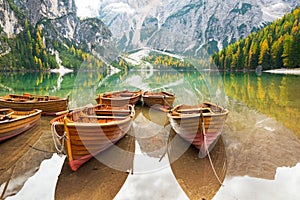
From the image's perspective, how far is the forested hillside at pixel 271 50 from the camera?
72.7 meters

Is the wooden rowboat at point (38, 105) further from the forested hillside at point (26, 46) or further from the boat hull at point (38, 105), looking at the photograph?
the forested hillside at point (26, 46)

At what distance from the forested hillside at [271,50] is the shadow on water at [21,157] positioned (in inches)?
3197

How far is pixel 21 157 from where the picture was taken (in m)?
9.74

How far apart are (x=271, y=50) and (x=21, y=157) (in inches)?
3614

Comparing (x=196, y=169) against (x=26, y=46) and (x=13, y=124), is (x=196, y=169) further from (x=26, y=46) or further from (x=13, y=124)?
(x=26, y=46)

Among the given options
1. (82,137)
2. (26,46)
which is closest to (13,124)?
(82,137)

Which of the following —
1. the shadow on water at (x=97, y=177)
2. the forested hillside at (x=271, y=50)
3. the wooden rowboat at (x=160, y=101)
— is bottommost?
the shadow on water at (x=97, y=177)

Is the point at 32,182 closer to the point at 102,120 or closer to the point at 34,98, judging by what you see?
the point at 102,120

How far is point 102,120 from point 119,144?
1.57 metres

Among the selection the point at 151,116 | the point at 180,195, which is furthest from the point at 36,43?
the point at 180,195

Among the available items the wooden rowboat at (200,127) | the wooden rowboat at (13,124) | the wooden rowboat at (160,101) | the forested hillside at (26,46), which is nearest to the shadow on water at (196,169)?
the wooden rowboat at (200,127)

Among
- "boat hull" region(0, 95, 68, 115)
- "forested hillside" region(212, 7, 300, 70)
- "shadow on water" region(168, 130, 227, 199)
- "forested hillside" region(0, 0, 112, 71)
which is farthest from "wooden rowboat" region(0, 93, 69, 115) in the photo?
"forested hillside" region(0, 0, 112, 71)

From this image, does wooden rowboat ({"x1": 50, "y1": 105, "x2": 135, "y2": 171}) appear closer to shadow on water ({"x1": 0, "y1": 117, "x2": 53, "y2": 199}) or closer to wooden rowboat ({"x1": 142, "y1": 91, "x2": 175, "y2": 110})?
shadow on water ({"x1": 0, "y1": 117, "x2": 53, "y2": 199})

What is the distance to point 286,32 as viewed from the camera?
87062 mm
